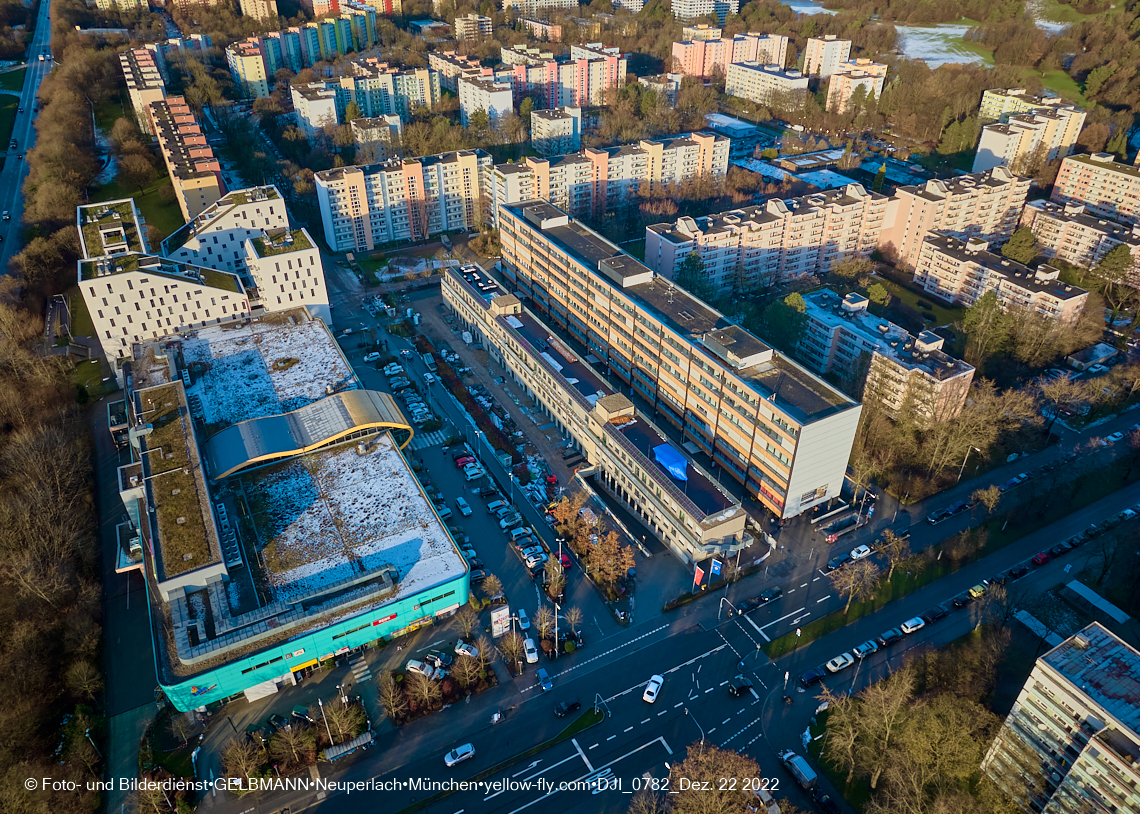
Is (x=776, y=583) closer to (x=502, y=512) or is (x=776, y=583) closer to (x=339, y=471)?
(x=502, y=512)

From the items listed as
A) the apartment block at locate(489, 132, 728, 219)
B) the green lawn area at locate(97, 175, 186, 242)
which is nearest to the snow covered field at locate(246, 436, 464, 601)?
the apartment block at locate(489, 132, 728, 219)

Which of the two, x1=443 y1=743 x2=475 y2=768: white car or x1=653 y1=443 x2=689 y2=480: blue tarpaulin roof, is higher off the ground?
x1=653 y1=443 x2=689 y2=480: blue tarpaulin roof

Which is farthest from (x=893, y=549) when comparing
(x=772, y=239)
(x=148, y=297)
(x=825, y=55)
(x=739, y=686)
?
(x=825, y=55)

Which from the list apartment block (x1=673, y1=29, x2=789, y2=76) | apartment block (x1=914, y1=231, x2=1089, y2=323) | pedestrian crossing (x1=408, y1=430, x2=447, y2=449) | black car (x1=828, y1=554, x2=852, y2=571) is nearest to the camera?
black car (x1=828, y1=554, x2=852, y2=571)

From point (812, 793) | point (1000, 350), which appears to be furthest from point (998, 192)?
point (812, 793)

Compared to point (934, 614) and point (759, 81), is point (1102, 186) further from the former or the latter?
point (934, 614)

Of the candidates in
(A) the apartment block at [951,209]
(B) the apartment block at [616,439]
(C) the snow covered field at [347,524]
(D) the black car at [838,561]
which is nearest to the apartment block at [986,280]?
(A) the apartment block at [951,209]

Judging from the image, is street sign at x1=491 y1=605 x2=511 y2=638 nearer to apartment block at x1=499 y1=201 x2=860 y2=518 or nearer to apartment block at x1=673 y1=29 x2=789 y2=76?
apartment block at x1=499 y1=201 x2=860 y2=518

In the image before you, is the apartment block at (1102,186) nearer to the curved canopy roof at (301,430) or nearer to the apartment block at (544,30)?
the curved canopy roof at (301,430)
